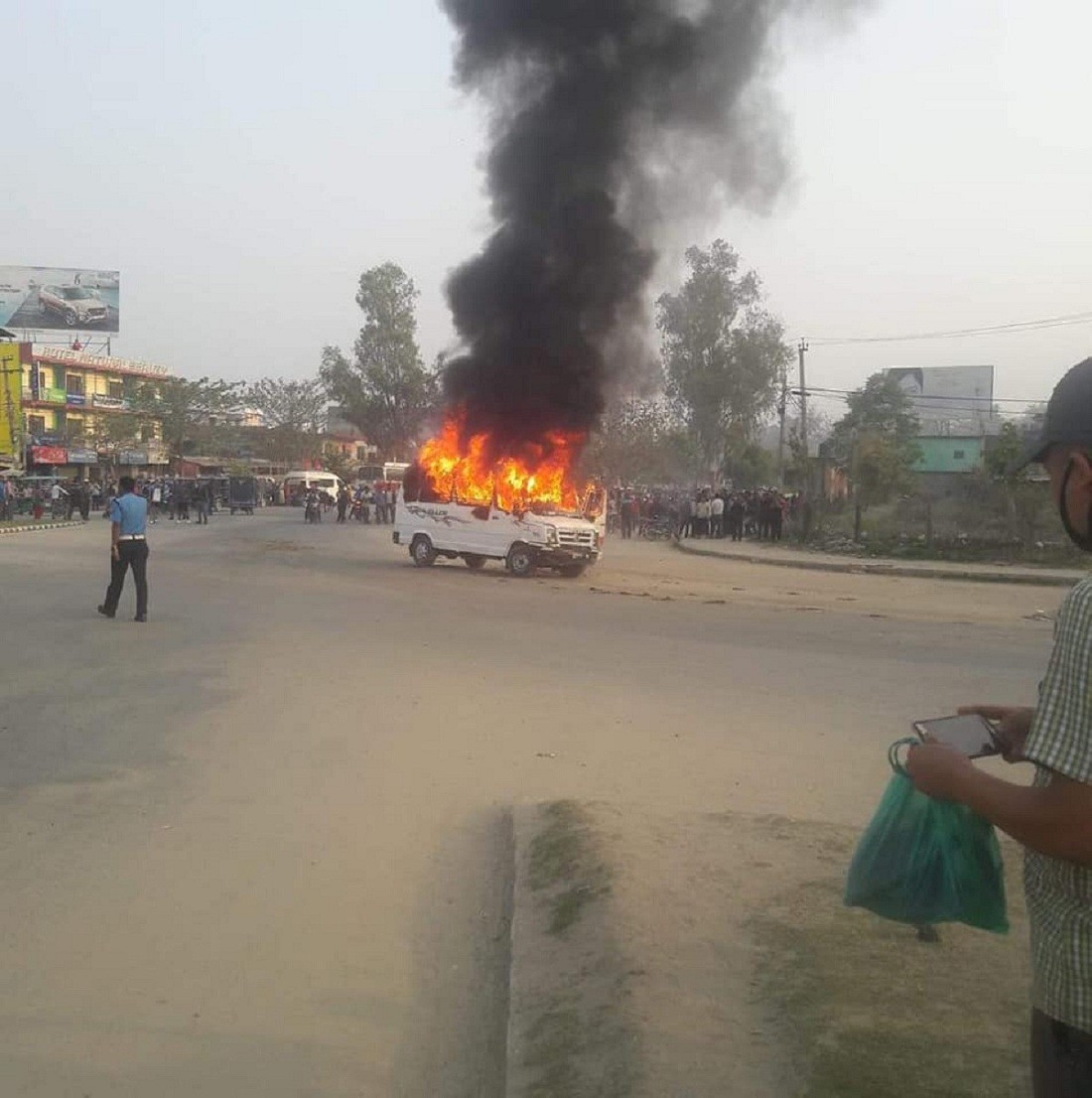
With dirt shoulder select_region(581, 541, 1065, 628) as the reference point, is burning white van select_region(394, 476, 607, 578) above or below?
above

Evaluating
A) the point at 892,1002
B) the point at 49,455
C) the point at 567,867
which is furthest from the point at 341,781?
the point at 49,455

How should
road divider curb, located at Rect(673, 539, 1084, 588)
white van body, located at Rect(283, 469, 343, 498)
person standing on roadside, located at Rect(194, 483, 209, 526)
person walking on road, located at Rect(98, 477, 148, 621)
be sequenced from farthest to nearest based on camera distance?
white van body, located at Rect(283, 469, 343, 498) → person standing on roadside, located at Rect(194, 483, 209, 526) → road divider curb, located at Rect(673, 539, 1084, 588) → person walking on road, located at Rect(98, 477, 148, 621)

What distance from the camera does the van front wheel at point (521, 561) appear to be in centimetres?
2056

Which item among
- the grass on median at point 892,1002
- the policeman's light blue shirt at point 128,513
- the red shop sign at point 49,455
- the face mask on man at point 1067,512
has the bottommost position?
the grass on median at point 892,1002

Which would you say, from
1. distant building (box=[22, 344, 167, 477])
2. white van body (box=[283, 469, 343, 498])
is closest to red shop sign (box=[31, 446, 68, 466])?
distant building (box=[22, 344, 167, 477])

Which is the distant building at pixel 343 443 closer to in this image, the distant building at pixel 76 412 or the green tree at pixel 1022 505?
the distant building at pixel 76 412

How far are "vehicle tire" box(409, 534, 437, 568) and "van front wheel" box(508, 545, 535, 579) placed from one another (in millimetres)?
1936

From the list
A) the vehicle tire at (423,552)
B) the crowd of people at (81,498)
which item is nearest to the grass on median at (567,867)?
the vehicle tire at (423,552)

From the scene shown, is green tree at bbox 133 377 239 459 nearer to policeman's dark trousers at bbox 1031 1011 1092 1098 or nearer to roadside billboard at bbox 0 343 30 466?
roadside billboard at bbox 0 343 30 466

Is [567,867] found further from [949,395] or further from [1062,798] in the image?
[949,395]

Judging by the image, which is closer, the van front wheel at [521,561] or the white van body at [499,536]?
the white van body at [499,536]

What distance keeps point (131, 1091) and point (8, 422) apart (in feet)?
143

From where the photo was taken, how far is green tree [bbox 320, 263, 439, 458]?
183 ft

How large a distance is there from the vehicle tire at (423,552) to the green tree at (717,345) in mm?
27587
